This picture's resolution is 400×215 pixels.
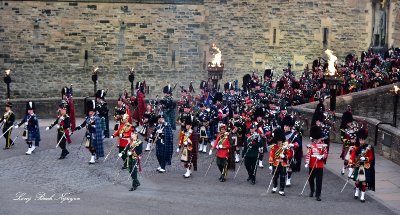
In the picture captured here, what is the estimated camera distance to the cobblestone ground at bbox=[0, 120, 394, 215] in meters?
13.3

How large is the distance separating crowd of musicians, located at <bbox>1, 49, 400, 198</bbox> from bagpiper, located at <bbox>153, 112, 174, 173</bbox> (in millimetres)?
26

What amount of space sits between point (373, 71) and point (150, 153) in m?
9.31

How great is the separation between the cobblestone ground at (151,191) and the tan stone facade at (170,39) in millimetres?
10665

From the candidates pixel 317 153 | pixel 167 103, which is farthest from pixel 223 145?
pixel 167 103

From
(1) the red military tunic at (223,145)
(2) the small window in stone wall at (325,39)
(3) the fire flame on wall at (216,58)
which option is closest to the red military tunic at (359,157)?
(1) the red military tunic at (223,145)

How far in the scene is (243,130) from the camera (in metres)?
17.2

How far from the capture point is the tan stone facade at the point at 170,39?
2800 centimetres

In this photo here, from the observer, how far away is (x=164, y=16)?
28516 mm

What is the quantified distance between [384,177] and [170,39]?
1484cm

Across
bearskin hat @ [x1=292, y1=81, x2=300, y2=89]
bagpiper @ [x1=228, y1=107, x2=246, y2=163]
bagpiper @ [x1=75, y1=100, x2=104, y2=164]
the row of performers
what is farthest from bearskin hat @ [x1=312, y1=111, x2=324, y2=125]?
bagpiper @ [x1=75, y1=100, x2=104, y2=164]

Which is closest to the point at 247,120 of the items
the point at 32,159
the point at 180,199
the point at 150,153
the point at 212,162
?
the point at 212,162

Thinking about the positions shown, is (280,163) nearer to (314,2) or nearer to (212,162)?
(212,162)

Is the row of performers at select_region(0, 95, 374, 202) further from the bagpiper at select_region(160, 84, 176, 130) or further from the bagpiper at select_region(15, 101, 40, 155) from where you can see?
the bagpiper at select_region(160, 84, 176, 130)

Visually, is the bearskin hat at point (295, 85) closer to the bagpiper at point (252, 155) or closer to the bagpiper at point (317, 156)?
the bagpiper at point (252, 155)
